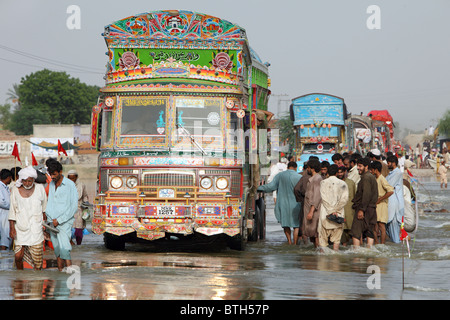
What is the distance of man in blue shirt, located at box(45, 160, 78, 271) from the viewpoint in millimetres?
11008

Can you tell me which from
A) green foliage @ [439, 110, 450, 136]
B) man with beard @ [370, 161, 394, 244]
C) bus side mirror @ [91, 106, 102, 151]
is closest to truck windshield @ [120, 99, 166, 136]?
bus side mirror @ [91, 106, 102, 151]

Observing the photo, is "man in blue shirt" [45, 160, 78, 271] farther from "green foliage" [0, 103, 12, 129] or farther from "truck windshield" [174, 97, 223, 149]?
"green foliage" [0, 103, 12, 129]

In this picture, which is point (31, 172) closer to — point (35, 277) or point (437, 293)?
point (35, 277)

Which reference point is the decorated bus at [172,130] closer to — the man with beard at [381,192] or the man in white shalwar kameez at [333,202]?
the man in white shalwar kameez at [333,202]

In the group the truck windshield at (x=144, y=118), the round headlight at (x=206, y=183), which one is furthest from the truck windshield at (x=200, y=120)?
the round headlight at (x=206, y=183)

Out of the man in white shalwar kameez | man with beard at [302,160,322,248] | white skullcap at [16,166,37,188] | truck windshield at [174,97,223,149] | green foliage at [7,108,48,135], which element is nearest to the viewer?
white skullcap at [16,166,37,188]

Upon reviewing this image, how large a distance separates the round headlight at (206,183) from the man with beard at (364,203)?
9.13 ft

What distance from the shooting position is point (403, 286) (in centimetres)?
1001

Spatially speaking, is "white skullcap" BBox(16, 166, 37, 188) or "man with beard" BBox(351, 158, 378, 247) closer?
"white skullcap" BBox(16, 166, 37, 188)

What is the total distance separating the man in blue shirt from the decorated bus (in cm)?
234

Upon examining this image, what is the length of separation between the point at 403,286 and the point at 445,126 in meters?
112

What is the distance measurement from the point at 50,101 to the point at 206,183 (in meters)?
86.8

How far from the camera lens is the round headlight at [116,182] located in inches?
535

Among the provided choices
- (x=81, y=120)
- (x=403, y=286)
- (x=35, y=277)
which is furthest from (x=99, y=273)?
(x=81, y=120)
